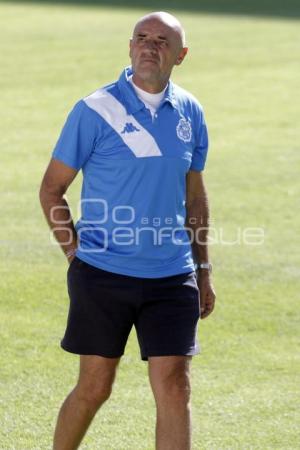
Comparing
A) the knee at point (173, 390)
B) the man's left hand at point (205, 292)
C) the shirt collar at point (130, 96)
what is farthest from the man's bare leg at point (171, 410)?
the shirt collar at point (130, 96)

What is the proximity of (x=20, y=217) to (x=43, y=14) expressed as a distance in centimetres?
1338

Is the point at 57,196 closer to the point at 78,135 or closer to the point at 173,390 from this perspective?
the point at 78,135

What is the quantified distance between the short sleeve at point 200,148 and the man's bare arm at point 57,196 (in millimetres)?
617

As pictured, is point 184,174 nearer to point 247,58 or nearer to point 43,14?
point 247,58

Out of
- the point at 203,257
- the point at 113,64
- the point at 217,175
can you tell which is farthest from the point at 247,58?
the point at 203,257

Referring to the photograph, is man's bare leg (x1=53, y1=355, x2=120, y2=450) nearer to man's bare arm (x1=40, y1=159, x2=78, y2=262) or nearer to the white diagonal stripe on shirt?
man's bare arm (x1=40, y1=159, x2=78, y2=262)

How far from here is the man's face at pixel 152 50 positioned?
19.6ft

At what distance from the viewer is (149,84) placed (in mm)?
6027

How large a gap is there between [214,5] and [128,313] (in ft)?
70.9

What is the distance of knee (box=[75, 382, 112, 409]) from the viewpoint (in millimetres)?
6020

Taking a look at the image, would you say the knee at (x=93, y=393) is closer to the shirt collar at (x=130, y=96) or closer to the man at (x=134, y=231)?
the man at (x=134, y=231)

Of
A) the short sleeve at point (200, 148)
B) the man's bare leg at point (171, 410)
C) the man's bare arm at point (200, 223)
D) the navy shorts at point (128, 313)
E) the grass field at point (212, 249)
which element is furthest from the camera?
the grass field at point (212, 249)

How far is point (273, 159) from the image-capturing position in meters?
13.8

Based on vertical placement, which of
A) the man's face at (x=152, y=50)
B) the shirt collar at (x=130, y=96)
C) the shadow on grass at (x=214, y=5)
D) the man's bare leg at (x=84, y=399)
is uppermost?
the man's face at (x=152, y=50)
